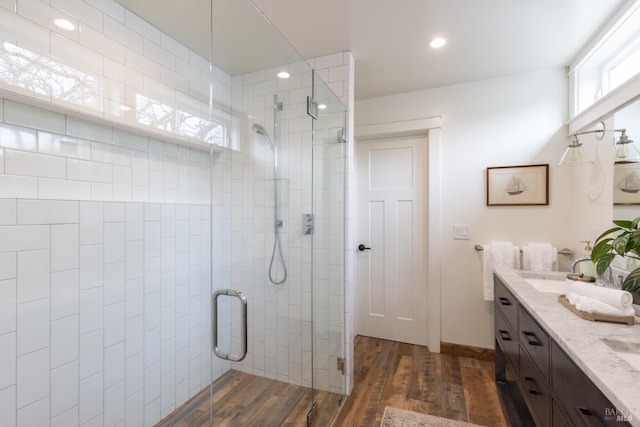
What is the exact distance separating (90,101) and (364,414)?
245cm

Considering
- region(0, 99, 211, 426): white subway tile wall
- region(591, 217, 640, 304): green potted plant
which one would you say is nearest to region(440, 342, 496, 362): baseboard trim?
region(591, 217, 640, 304): green potted plant

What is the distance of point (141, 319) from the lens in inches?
67.9

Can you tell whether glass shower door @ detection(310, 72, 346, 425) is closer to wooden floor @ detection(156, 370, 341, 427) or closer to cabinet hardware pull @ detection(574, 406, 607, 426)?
wooden floor @ detection(156, 370, 341, 427)

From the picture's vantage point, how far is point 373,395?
2.10m

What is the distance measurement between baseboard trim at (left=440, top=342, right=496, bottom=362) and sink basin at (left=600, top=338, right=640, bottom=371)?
5.77 ft

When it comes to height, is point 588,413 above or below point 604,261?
below

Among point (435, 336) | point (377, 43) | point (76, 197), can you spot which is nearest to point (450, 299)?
point (435, 336)

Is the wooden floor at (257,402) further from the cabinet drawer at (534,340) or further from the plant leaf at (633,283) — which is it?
the plant leaf at (633,283)

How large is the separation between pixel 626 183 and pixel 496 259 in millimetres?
999

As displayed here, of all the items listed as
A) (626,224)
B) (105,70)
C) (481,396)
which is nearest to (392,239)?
(481,396)

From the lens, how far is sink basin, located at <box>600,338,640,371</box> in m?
0.97

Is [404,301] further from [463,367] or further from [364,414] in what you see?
[364,414]

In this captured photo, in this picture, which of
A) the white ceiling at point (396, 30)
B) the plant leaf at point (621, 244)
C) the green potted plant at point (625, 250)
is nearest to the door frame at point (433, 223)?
the white ceiling at point (396, 30)

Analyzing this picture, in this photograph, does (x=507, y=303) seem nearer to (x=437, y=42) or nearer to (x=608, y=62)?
(x=608, y=62)
